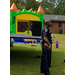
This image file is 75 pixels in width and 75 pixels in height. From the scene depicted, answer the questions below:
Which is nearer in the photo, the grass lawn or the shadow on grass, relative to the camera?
the grass lawn

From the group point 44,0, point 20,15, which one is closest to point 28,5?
point 44,0

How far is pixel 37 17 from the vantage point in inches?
638

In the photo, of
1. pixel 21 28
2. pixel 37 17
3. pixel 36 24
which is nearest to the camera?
pixel 36 24

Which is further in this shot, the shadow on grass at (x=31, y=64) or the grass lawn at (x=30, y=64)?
the shadow on grass at (x=31, y=64)
